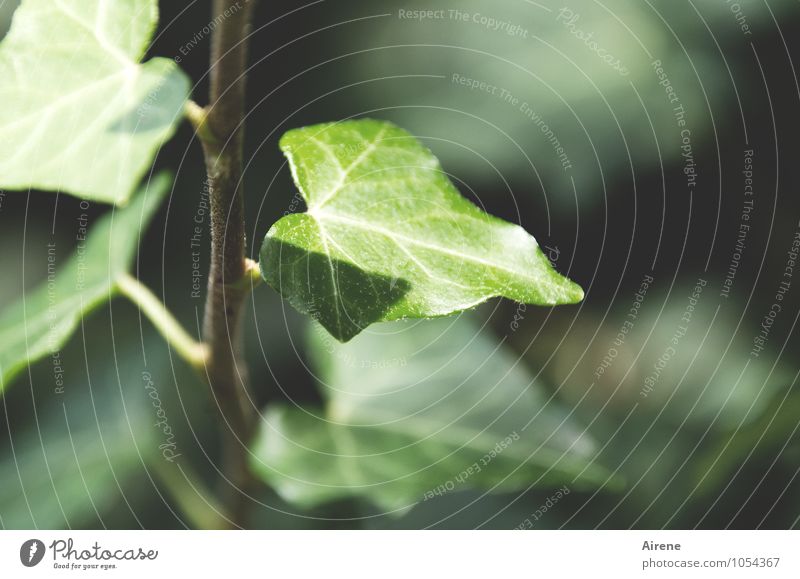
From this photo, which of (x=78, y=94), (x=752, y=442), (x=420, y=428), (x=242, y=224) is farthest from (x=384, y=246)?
(x=752, y=442)

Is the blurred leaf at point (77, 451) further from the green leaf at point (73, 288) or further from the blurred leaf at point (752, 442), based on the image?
the blurred leaf at point (752, 442)

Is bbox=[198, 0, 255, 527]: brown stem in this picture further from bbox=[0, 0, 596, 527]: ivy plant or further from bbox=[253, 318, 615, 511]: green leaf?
bbox=[253, 318, 615, 511]: green leaf

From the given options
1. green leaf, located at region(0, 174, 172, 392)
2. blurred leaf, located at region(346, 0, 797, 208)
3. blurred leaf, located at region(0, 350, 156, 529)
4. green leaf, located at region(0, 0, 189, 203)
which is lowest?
blurred leaf, located at region(0, 350, 156, 529)

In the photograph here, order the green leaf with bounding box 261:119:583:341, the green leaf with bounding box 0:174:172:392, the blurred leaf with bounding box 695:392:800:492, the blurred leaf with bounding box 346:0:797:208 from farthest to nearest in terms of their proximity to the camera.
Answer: the blurred leaf with bounding box 346:0:797:208 < the blurred leaf with bounding box 695:392:800:492 < the green leaf with bounding box 0:174:172:392 < the green leaf with bounding box 261:119:583:341

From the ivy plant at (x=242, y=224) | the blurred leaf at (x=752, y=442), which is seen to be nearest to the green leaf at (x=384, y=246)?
the ivy plant at (x=242, y=224)

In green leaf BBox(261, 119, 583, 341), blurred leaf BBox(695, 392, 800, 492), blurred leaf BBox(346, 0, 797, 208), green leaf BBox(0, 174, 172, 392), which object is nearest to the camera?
green leaf BBox(261, 119, 583, 341)

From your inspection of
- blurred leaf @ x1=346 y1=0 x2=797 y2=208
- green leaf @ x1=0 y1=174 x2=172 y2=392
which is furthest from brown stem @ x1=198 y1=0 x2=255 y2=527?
blurred leaf @ x1=346 y1=0 x2=797 y2=208

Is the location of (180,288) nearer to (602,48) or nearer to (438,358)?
(438,358)
